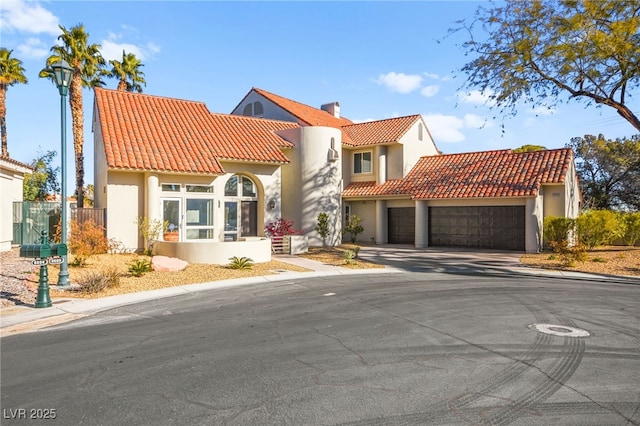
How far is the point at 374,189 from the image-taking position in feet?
87.5

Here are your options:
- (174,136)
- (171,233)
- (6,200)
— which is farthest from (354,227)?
(6,200)

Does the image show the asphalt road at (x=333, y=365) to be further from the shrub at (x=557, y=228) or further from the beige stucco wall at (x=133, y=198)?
the shrub at (x=557, y=228)

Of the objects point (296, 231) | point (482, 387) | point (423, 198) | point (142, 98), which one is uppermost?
point (142, 98)

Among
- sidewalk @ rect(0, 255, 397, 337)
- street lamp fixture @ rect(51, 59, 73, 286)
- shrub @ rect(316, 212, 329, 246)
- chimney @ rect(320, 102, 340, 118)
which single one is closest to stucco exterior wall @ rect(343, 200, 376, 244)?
shrub @ rect(316, 212, 329, 246)

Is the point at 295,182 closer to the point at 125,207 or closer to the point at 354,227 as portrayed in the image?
the point at 354,227

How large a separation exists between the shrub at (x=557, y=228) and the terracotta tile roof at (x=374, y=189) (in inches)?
290

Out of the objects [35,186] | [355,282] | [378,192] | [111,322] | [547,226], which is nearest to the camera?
[111,322]

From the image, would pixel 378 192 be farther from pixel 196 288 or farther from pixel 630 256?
pixel 196 288

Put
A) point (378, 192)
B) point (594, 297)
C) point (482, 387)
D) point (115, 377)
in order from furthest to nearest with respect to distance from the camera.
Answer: point (378, 192), point (594, 297), point (115, 377), point (482, 387)

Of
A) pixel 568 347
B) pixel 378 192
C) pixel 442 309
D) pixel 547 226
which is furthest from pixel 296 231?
pixel 568 347

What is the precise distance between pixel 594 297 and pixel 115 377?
35.7ft

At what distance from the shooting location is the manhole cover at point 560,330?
742 centimetres

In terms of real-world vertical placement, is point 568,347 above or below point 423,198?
below

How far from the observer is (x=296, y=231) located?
74.5ft
